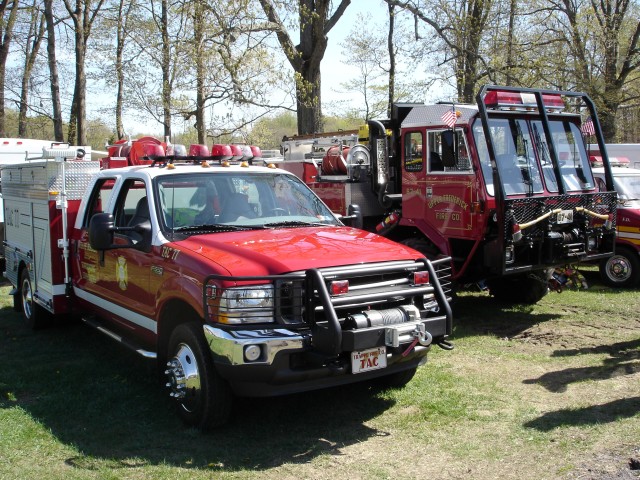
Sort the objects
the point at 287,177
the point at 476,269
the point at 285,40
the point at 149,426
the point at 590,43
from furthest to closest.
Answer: the point at 590,43, the point at 285,40, the point at 476,269, the point at 287,177, the point at 149,426

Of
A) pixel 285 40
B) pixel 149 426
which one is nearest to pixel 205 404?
pixel 149 426

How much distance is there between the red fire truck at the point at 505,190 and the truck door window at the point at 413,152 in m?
0.01

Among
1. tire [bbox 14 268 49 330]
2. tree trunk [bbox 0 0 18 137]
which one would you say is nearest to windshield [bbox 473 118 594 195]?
tire [bbox 14 268 49 330]

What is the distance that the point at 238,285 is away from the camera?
4.51 m

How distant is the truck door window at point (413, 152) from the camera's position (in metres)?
9.23

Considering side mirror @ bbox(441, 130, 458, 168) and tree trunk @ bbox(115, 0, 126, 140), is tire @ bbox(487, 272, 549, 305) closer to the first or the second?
side mirror @ bbox(441, 130, 458, 168)

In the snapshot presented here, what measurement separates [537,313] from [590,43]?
58.8ft

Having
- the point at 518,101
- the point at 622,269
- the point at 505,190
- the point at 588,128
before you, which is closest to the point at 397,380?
the point at 505,190

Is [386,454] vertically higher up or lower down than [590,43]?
lower down

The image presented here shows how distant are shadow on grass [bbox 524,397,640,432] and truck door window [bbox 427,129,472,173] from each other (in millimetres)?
3781

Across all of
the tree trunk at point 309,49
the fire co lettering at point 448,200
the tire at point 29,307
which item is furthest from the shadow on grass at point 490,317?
the tree trunk at point 309,49

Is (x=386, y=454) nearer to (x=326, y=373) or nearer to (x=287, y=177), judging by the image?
(x=326, y=373)

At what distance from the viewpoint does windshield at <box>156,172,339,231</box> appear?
5680 millimetres

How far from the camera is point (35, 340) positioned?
7875 mm
